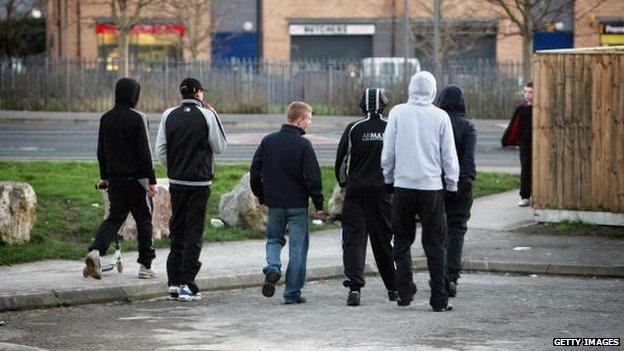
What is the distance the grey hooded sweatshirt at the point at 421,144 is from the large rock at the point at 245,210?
5.08 metres

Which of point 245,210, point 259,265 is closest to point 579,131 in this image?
point 245,210

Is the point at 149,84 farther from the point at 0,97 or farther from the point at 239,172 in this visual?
the point at 239,172

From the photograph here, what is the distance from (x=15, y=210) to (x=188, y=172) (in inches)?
121

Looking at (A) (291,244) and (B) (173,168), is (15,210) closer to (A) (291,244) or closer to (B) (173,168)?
(B) (173,168)

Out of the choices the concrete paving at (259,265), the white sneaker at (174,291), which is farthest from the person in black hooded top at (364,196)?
the concrete paving at (259,265)

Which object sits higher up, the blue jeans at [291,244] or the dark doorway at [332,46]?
the dark doorway at [332,46]

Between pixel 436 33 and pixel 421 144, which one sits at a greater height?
pixel 436 33

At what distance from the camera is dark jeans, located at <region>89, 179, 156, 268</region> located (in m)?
12.9

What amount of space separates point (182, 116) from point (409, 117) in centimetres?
204

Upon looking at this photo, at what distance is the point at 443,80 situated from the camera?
42125 millimetres

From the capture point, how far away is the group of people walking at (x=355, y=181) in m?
11.6

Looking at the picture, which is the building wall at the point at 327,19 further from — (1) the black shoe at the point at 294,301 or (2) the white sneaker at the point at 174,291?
(1) the black shoe at the point at 294,301

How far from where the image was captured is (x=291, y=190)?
12164 millimetres

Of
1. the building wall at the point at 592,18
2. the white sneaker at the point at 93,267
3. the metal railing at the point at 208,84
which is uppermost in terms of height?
the building wall at the point at 592,18
